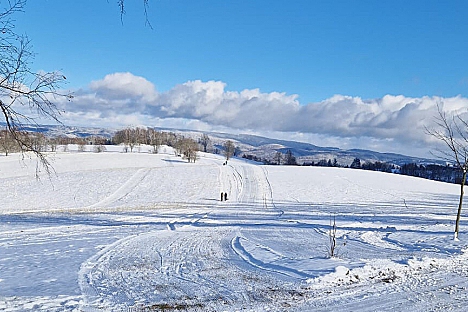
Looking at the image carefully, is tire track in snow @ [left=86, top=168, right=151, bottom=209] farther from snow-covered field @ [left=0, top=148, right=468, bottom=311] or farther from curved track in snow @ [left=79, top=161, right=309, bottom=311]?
curved track in snow @ [left=79, top=161, right=309, bottom=311]

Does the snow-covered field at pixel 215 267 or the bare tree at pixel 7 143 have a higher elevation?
the bare tree at pixel 7 143

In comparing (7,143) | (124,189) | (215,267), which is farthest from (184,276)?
(124,189)

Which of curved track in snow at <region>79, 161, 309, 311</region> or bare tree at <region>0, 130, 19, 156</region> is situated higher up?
bare tree at <region>0, 130, 19, 156</region>

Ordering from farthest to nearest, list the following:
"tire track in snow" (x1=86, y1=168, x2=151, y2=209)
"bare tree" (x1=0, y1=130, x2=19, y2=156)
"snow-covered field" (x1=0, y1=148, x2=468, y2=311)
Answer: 1. "tire track in snow" (x1=86, y1=168, x2=151, y2=209)
2. "snow-covered field" (x1=0, y1=148, x2=468, y2=311)
3. "bare tree" (x1=0, y1=130, x2=19, y2=156)

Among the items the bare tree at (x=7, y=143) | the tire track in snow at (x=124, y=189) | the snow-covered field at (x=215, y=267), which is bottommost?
the tire track in snow at (x=124, y=189)

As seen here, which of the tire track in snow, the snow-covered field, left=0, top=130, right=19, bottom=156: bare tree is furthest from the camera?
the tire track in snow

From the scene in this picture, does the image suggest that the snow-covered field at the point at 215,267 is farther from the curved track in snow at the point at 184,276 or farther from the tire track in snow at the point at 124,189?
the tire track in snow at the point at 124,189

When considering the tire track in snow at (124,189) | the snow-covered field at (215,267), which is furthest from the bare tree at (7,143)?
the tire track in snow at (124,189)

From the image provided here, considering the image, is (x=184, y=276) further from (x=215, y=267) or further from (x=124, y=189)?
(x=124, y=189)

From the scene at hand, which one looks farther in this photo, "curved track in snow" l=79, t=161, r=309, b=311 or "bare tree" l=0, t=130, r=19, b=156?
"curved track in snow" l=79, t=161, r=309, b=311

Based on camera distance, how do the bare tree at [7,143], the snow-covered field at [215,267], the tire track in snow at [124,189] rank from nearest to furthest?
the bare tree at [7,143] < the snow-covered field at [215,267] < the tire track in snow at [124,189]

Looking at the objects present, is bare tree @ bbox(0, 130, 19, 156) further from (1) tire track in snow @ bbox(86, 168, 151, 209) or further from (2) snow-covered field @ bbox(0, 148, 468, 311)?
(1) tire track in snow @ bbox(86, 168, 151, 209)

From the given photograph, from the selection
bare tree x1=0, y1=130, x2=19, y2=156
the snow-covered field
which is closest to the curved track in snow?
the snow-covered field

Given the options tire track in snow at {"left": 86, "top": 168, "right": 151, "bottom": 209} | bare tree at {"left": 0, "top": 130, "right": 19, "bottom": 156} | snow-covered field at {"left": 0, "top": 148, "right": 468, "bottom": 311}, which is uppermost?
bare tree at {"left": 0, "top": 130, "right": 19, "bottom": 156}
